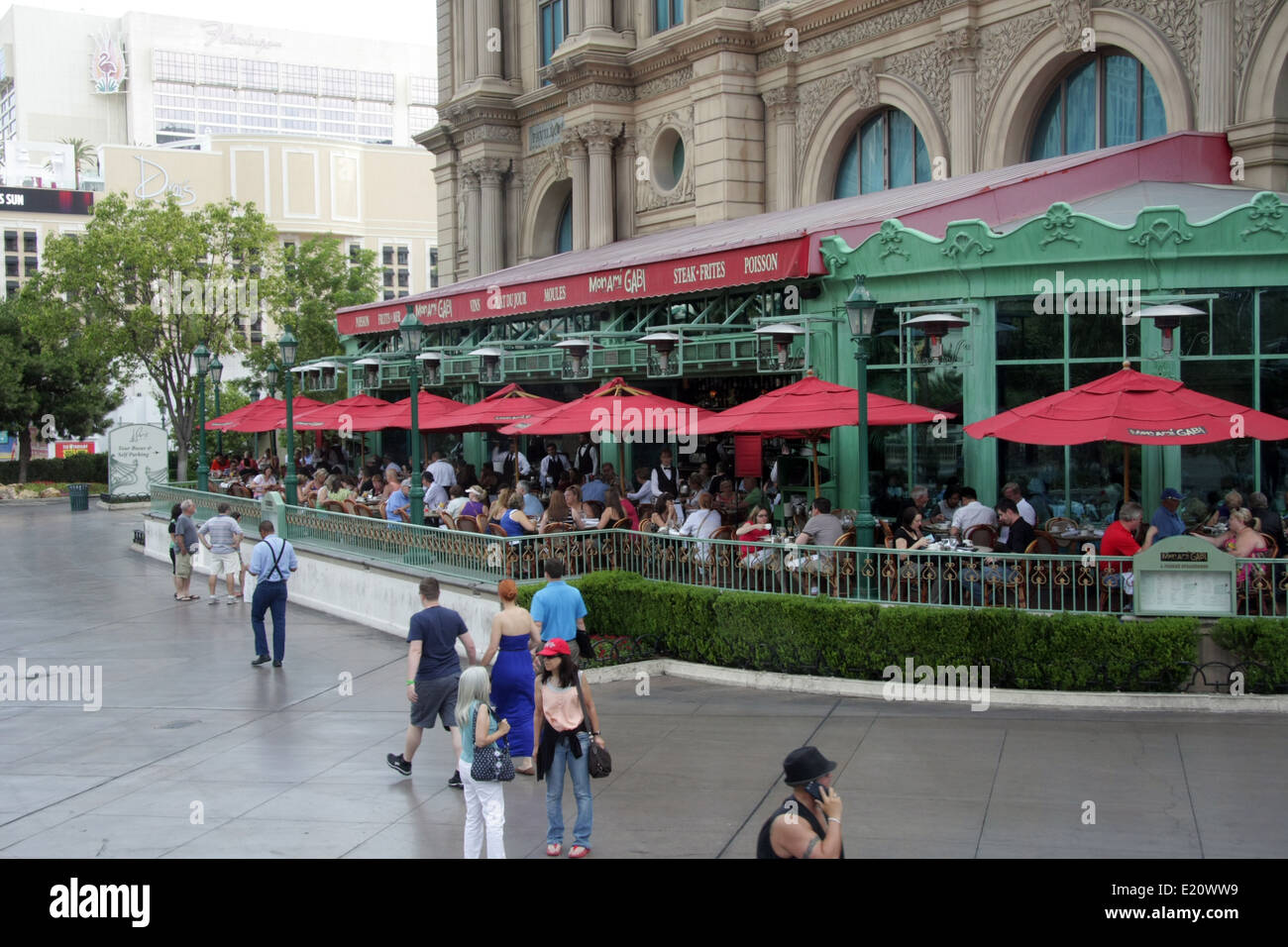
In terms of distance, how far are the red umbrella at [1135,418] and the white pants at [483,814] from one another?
772 cm

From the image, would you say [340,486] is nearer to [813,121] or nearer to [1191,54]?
[813,121]

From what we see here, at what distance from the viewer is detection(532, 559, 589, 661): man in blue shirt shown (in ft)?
35.5

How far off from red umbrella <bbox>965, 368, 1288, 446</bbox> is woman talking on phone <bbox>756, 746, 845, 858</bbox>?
27.0ft

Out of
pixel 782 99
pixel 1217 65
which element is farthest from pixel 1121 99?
pixel 782 99

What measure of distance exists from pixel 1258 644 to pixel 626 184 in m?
24.4

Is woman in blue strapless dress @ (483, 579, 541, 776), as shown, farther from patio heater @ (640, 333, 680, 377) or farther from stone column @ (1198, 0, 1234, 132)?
stone column @ (1198, 0, 1234, 132)

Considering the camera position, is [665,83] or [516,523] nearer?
[516,523]

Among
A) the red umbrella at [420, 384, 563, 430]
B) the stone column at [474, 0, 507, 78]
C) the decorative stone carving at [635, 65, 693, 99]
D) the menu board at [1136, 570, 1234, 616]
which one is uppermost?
the stone column at [474, 0, 507, 78]
